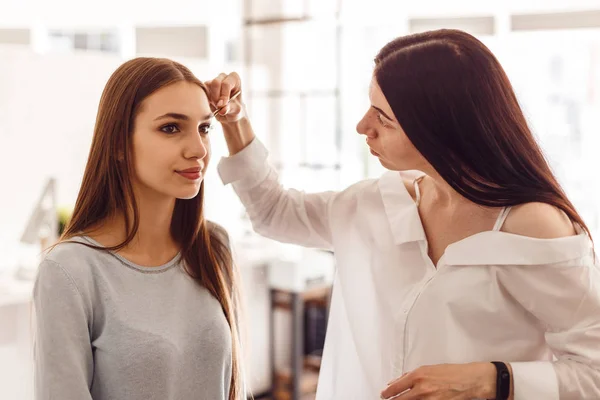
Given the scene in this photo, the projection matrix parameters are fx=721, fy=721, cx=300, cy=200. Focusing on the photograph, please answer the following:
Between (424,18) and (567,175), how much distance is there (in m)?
1.11

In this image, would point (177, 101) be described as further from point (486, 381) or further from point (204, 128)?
point (486, 381)

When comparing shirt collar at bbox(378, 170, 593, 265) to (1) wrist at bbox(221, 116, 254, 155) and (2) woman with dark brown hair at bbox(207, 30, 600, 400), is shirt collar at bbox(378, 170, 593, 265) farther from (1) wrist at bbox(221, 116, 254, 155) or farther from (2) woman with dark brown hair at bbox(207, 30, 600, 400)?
(1) wrist at bbox(221, 116, 254, 155)

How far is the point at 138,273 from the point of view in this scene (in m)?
→ 1.25

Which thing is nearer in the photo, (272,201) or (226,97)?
(226,97)

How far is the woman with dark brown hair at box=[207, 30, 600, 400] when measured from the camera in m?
1.24

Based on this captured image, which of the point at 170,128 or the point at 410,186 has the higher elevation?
the point at 170,128

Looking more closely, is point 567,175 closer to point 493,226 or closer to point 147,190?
point 493,226

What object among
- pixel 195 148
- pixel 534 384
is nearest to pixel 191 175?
pixel 195 148

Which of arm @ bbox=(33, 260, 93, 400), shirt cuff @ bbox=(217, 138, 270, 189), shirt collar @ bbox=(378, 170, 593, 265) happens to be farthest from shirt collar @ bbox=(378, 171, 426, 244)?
arm @ bbox=(33, 260, 93, 400)

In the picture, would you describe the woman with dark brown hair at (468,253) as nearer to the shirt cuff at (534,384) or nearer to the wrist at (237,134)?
the shirt cuff at (534,384)

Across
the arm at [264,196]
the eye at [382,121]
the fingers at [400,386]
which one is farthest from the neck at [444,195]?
the fingers at [400,386]

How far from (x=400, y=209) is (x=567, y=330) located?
0.39 metres

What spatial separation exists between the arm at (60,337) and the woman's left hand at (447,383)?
0.50 meters

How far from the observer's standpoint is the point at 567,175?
3.52 m
